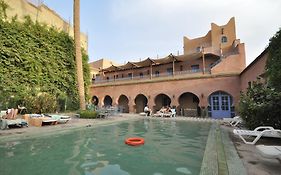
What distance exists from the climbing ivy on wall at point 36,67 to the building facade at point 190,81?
7.68 metres

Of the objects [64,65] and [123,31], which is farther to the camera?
[64,65]

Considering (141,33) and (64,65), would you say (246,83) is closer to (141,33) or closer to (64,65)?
(141,33)

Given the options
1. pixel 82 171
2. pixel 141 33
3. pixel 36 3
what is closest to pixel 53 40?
pixel 36 3

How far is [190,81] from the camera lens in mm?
21578

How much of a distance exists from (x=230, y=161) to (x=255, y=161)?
68cm

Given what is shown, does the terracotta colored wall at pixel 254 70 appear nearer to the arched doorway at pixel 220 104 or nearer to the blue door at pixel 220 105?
the arched doorway at pixel 220 104

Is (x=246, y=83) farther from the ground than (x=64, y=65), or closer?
closer

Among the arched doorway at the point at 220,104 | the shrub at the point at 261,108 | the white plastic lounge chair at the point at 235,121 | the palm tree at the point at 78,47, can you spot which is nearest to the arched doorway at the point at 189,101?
the arched doorway at the point at 220,104

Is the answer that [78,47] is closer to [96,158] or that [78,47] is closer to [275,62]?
[96,158]

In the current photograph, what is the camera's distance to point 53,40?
21797mm

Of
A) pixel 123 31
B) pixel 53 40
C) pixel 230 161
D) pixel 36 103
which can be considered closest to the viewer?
pixel 230 161

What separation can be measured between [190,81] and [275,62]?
1239 cm

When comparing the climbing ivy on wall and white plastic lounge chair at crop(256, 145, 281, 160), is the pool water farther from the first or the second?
the climbing ivy on wall

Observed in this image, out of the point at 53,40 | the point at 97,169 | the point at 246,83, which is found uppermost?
the point at 53,40
